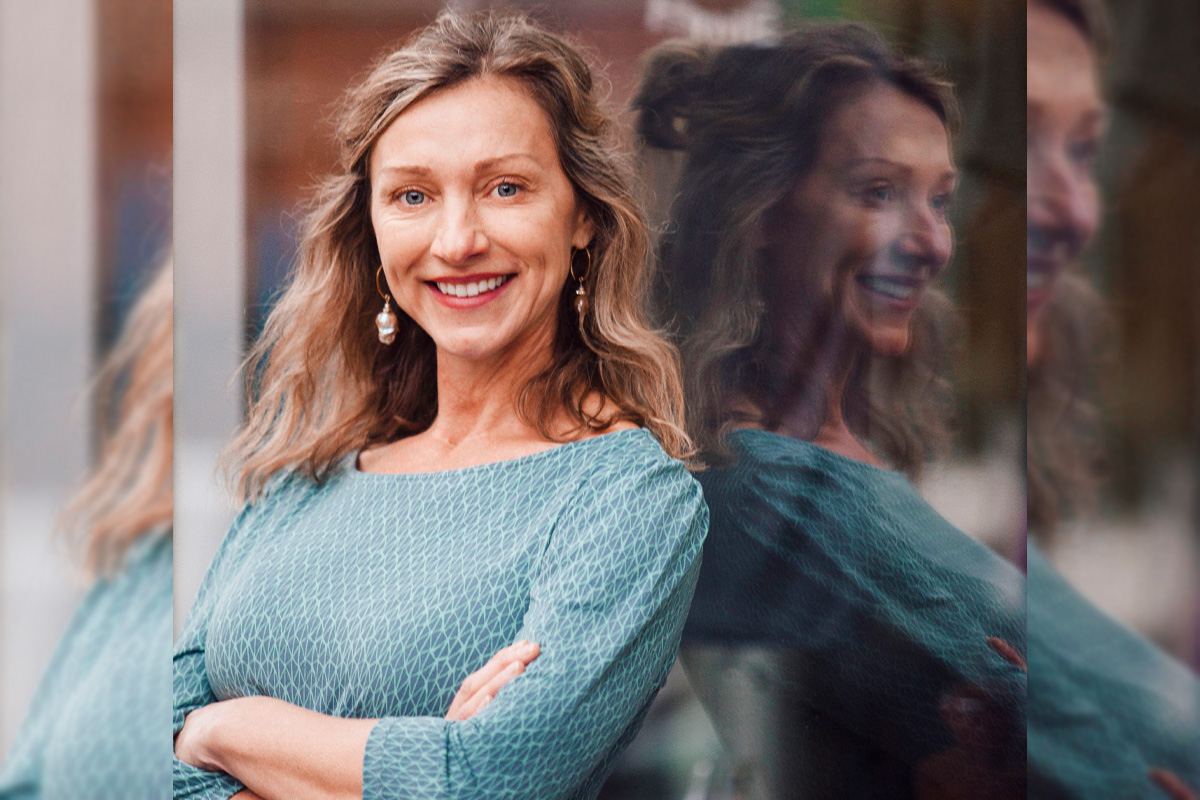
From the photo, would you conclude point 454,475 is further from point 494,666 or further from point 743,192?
point 743,192

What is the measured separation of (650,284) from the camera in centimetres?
186

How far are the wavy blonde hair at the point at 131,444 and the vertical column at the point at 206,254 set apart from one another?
47cm

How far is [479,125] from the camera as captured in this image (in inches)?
69.1

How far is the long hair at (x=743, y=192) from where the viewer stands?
1868 millimetres

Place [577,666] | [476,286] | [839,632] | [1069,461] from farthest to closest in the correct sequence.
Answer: [1069,461], [839,632], [476,286], [577,666]

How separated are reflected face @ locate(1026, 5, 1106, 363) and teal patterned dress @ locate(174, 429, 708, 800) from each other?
895 mm

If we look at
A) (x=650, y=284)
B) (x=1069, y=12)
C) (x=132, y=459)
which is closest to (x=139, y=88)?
(x=132, y=459)

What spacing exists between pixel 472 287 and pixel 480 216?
0.13 m

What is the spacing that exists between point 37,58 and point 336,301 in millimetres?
686

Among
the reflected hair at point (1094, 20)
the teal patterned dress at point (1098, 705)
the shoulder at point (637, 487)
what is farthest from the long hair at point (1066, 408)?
the shoulder at point (637, 487)

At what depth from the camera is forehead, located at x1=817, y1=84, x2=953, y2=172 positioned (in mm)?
1902

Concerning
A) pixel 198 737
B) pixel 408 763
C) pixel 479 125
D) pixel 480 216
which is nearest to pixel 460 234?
pixel 480 216

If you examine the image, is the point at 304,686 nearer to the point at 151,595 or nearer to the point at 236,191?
the point at 151,595

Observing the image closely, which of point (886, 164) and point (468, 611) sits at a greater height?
point (886, 164)
